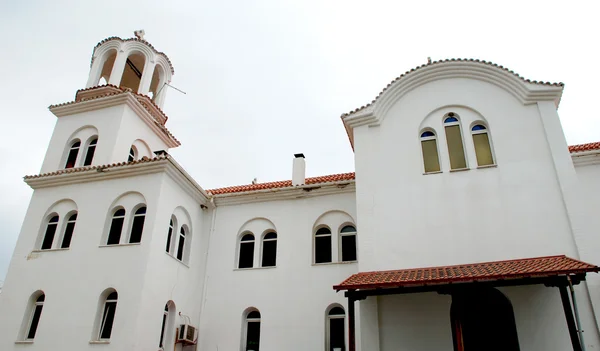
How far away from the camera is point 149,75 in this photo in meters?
19.8

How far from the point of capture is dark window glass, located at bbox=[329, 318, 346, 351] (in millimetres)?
13819

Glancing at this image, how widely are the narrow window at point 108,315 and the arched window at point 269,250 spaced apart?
488 cm

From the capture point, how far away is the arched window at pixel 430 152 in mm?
13586

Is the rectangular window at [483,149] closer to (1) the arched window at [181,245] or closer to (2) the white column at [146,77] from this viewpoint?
(1) the arched window at [181,245]

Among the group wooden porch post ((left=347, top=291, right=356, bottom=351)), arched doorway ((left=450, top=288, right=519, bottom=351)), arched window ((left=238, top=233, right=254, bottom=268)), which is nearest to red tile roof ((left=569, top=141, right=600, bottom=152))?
arched doorway ((left=450, top=288, right=519, bottom=351))

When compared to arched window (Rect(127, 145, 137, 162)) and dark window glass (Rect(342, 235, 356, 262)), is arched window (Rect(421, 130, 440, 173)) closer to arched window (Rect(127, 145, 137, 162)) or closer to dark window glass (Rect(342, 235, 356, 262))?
dark window glass (Rect(342, 235, 356, 262))

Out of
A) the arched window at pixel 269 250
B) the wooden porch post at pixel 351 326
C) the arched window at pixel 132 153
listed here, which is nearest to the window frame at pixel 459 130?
the wooden porch post at pixel 351 326

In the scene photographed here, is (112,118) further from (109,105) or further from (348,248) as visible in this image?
(348,248)

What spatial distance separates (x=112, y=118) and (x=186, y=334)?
28.6 feet

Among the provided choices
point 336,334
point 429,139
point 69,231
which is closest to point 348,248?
point 336,334

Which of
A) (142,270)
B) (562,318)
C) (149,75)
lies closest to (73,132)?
(149,75)

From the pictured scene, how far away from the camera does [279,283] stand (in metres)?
15.1

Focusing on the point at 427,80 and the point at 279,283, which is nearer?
the point at 427,80

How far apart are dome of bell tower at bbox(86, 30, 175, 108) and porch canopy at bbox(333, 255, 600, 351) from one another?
1333 centimetres
